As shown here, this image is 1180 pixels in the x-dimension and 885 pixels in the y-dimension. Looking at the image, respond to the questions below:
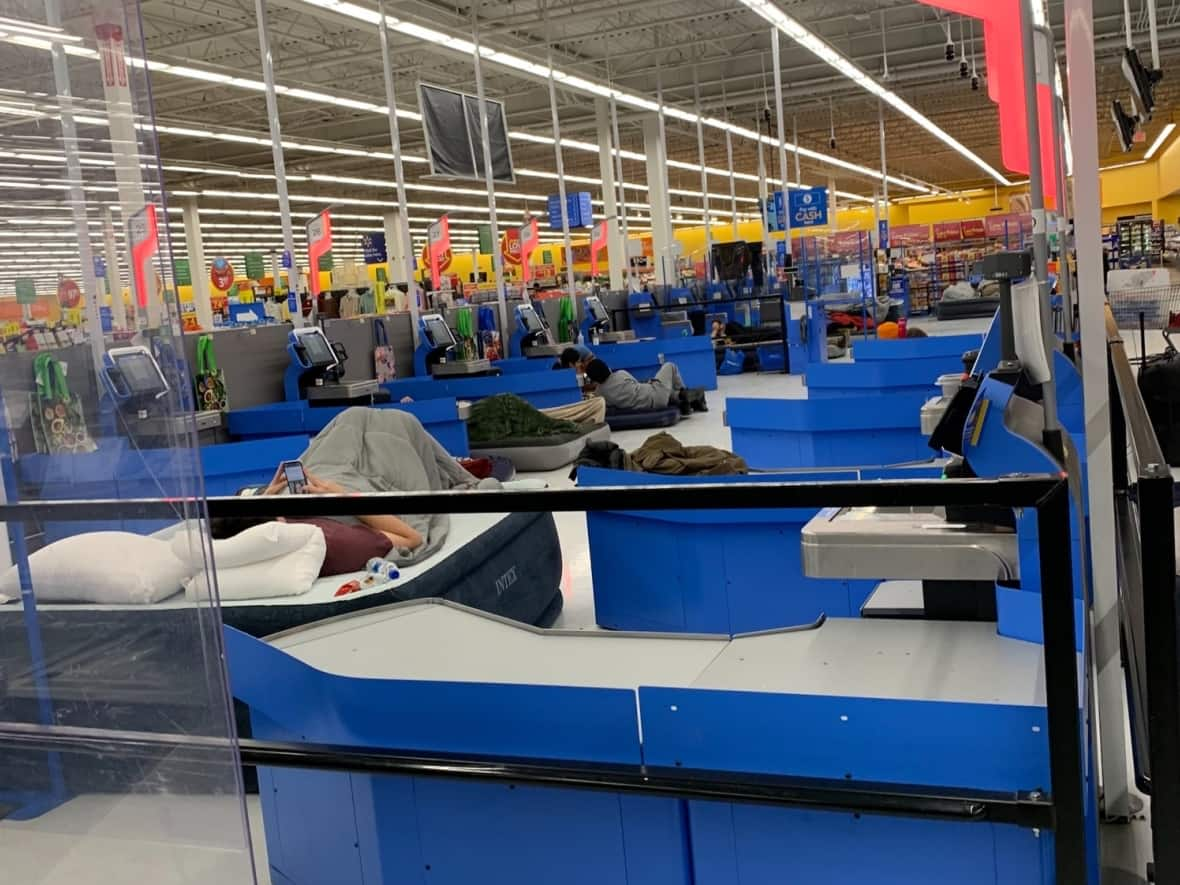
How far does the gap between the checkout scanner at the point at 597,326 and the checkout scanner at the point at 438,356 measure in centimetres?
387

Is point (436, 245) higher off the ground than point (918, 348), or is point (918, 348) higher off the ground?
point (436, 245)

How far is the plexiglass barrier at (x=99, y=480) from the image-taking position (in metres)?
1.09

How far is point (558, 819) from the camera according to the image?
215cm

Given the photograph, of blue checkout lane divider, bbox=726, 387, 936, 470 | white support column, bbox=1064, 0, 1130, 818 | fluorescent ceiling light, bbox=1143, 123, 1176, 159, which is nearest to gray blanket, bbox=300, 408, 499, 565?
blue checkout lane divider, bbox=726, 387, 936, 470

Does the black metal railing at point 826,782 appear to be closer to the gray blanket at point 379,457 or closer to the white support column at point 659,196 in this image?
the gray blanket at point 379,457

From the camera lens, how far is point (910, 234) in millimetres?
31438

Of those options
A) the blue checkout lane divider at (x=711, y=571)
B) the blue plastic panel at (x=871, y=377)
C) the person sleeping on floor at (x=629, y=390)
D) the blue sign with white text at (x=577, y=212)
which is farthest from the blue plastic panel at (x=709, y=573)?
the blue sign with white text at (x=577, y=212)

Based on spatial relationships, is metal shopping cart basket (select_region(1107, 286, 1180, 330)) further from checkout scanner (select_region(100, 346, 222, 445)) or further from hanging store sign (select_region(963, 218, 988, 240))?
hanging store sign (select_region(963, 218, 988, 240))

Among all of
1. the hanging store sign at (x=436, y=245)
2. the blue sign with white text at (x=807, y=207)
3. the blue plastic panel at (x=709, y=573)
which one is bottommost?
the blue plastic panel at (x=709, y=573)

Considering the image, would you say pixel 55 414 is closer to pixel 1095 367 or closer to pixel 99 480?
pixel 99 480

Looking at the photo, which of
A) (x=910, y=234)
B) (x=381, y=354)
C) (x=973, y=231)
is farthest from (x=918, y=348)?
(x=910, y=234)

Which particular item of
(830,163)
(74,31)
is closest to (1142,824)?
(74,31)

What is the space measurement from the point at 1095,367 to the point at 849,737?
0.83m

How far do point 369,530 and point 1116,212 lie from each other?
4416 cm
